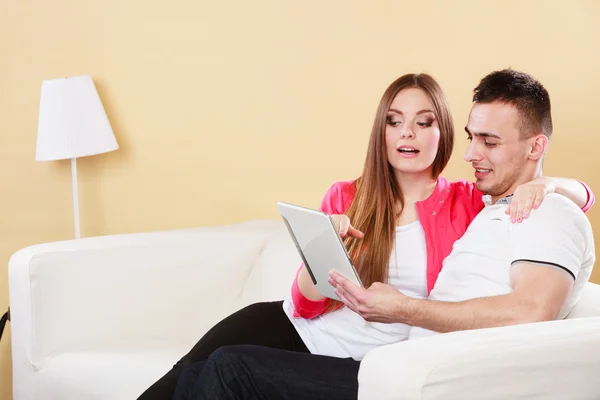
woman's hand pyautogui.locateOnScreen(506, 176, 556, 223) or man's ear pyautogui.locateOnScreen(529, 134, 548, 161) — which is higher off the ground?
man's ear pyautogui.locateOnScreen(529, 134, 548, 161)

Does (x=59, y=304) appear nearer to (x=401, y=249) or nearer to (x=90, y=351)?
(x=90, y=351)

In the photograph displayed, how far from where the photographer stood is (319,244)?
1.78 metres

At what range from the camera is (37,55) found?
329 cm

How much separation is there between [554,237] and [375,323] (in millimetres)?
500

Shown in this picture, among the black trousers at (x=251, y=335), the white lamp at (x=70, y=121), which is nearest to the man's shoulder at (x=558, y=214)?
the black trousers at (x=251, y=335)

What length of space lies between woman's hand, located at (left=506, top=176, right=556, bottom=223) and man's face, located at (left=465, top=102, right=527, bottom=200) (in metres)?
0.09

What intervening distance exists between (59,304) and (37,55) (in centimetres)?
128

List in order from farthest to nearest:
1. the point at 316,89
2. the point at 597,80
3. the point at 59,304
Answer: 1. the point at 316,89
2. the point at 597,80
3. the point at 59,304

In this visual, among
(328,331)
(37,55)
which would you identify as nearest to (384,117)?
(328,331)

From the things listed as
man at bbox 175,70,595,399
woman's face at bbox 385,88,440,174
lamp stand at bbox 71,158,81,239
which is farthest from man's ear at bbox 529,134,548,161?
lamp stand at bbox 71,158,81,239

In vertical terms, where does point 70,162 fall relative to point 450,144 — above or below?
below

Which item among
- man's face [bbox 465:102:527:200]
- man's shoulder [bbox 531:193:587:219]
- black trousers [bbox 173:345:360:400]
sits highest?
man's face [bbox 465:102:527:200]

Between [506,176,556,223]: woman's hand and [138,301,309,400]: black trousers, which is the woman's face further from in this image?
[138,301,309,400]: black trousers

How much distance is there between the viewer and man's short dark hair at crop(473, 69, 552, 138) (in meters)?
1.84
